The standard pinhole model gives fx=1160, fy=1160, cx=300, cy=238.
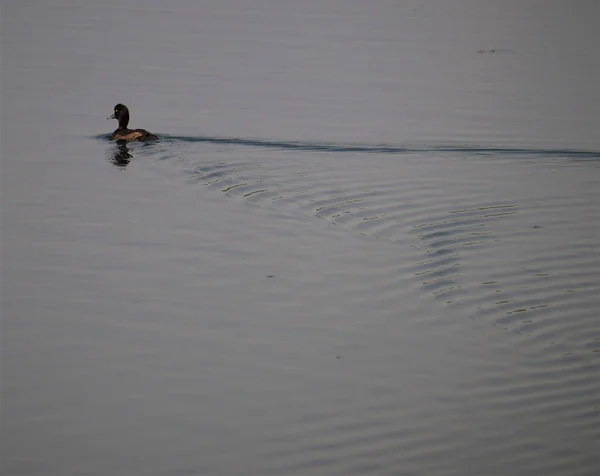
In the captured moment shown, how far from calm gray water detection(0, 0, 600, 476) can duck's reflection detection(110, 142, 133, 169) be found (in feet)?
0.22

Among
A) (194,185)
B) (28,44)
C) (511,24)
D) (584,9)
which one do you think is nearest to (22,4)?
(28,44)

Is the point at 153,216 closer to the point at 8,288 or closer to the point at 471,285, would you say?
the point at 8,288

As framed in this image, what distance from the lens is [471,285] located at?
10844mm

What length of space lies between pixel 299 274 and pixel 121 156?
6.03 metres

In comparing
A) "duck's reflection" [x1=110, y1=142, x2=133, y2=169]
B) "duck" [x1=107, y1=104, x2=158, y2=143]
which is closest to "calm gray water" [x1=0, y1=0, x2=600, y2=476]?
"duck's reflection" [x1=110, y1=142, x2=133, y2=169]

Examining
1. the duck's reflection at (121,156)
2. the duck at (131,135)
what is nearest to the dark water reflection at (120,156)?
the duck's reflection at (121,156)

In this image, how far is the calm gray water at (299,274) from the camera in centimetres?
787

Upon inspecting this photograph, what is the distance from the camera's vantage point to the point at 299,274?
11211 millimetres

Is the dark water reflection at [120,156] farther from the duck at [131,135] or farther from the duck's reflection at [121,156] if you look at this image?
the duck at [131,135]

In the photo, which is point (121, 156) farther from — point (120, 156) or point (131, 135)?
point (131, 135)

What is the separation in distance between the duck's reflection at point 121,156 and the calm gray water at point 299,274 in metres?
0.07

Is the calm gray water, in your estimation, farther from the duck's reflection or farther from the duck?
the duck

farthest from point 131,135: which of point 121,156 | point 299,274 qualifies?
point 299,274

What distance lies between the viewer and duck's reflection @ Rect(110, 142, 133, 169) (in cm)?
1603
